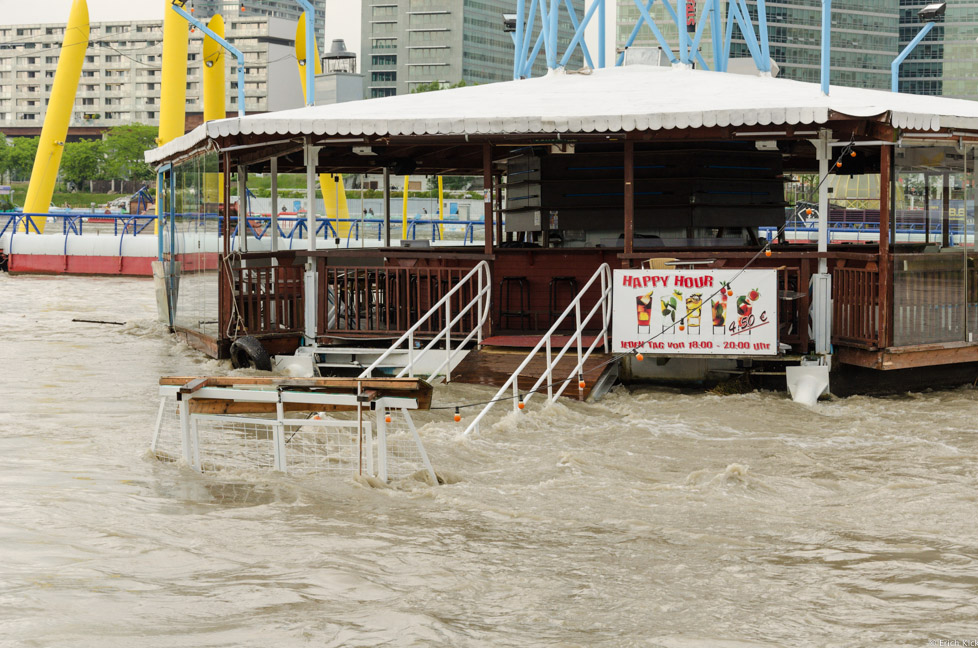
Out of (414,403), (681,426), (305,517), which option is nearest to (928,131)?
(681,426)

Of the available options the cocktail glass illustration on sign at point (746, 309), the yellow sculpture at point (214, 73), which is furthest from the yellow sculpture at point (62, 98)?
the cocktail glass illustration on sign at point (746, 309)

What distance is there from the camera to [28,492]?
9.43 metres

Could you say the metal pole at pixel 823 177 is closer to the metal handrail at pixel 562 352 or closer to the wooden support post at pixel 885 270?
the wooden support post at pixel 885 270

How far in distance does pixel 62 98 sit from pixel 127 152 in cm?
9977

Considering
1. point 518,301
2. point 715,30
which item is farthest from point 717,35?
point 518,301

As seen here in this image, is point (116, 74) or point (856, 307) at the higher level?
point (116, 74)

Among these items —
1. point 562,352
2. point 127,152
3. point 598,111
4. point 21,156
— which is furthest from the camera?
point 21,156

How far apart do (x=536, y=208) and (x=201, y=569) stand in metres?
11.5

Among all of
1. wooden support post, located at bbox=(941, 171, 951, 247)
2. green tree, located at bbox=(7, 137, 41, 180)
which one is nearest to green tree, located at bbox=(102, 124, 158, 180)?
green tree, located at bbox=(7, 137, 41, 180)

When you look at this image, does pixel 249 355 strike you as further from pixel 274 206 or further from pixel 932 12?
pixel 932 12

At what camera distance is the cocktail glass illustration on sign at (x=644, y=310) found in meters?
14.3

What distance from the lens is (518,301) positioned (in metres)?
17.0

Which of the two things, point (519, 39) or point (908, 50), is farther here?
point (908, 50)

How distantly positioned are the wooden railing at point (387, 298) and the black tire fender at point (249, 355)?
0.96 m
